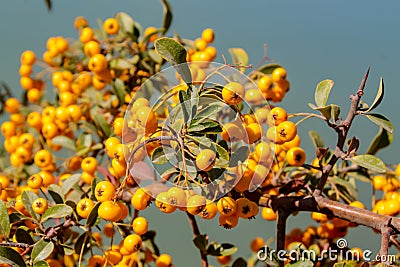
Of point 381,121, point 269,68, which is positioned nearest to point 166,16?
point 269,68

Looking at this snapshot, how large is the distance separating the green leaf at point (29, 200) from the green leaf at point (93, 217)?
5.0 inches

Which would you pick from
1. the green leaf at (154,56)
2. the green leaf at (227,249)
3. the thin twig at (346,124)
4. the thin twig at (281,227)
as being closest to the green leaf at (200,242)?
the green leaf at (227,249)

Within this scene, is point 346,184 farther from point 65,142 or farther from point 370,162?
point 65,142

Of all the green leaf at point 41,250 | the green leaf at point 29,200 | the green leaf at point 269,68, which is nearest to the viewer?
the green leaf at point 41,250

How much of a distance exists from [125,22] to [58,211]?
0.78 m

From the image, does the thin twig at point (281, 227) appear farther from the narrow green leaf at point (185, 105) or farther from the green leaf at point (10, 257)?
the green leaf at point (10, 257)

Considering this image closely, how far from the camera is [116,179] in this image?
1322mm

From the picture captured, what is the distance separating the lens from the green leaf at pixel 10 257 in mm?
1026

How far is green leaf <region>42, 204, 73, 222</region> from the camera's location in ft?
3.70

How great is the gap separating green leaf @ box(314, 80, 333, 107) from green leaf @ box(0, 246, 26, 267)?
2.11 ft

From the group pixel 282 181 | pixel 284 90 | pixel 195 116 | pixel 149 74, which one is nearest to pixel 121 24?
pixel 149 74

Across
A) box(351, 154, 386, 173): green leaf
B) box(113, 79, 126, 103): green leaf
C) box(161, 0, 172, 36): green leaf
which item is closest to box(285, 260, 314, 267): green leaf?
box(351, 154, 386, 173): green leaf

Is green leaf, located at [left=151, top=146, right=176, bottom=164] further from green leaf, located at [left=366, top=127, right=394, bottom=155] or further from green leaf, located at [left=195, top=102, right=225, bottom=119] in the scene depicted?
green leaf, located at [left=366, top=127, right=394, bottom=155]

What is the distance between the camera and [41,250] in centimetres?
109
